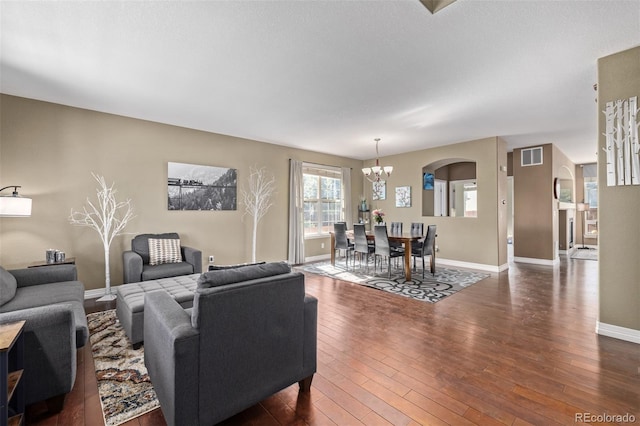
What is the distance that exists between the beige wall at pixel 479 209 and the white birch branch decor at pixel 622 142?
2.97m

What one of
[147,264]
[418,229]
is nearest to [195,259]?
[147,264]

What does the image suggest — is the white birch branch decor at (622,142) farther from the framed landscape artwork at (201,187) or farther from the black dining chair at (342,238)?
the framed landscape artwork at (201,187)

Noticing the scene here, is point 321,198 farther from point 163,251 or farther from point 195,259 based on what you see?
point 163,251

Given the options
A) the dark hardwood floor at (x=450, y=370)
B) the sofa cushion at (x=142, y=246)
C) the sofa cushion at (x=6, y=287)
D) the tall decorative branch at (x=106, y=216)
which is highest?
the tall decorative branch at (x=106, y=216)

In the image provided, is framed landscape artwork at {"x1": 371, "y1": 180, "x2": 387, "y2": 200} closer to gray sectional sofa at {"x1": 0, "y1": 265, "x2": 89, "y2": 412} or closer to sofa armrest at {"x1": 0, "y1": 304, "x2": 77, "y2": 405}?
gray sectional sofa at {"x1": 0, "y1": 265, "x2": 89, "y2": 412}

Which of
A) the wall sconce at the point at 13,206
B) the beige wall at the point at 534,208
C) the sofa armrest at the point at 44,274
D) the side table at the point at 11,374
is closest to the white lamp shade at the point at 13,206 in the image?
the wall sconce at the point at 13,206

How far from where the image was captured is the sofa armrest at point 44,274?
2963 mm

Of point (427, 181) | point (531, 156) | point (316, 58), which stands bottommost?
point (427, 181)

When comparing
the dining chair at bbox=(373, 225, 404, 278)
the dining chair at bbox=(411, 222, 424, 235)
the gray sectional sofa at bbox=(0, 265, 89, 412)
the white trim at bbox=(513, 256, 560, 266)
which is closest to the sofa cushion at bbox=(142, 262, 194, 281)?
the gray sectional sofa at bbox=(0, 265, 89, 412)

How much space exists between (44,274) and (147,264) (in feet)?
3.97

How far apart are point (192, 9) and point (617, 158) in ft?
13.6

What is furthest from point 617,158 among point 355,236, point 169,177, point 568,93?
point 169,177

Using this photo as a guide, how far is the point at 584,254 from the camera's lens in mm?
8062

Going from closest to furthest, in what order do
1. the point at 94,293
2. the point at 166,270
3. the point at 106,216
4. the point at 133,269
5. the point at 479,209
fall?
the point at 133,269 → the point at 166,270 → the point at 94,293 → the point at 106,216 → the point at 479,209
